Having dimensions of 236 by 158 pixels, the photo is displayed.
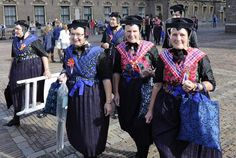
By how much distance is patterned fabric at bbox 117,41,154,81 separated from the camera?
12.6 ft

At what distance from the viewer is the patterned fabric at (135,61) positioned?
384 cm

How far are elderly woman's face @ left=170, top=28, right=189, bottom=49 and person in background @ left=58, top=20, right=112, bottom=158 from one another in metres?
0.95

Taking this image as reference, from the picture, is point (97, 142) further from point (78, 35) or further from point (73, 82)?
point (78, 35)

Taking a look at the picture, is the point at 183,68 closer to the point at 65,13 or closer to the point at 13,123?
the point at 13,123

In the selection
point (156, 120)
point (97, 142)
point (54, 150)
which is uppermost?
point (156, 120)

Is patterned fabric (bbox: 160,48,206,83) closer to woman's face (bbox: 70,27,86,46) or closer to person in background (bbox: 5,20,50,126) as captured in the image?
woman's face (bbox: 70,27,86,46)

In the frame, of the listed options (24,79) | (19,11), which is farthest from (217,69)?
(19,11)

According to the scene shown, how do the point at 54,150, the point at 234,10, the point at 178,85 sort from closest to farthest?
the point at 178,85, the point at 54,150, the point at 234,10

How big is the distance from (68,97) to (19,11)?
27.8 metres

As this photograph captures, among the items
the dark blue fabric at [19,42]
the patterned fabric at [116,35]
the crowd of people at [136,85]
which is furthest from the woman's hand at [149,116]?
the patterned fabric at [116,35]

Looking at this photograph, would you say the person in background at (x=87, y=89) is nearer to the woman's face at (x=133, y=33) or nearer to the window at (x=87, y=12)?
the woman's face at (x=133, y=33)

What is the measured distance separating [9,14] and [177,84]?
28.6 metres

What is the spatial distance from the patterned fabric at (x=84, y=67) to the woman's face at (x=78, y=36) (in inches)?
4.9

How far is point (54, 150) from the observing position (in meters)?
4.77
